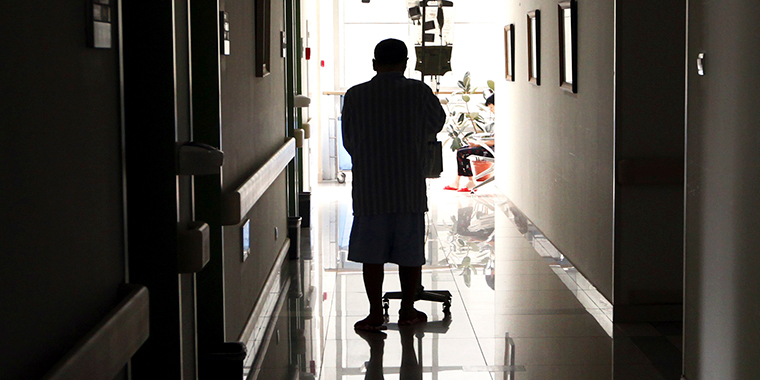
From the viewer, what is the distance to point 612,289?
4.61 meters

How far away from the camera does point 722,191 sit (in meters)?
2.87

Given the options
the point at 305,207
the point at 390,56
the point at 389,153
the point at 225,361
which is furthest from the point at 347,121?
the point at 305,207

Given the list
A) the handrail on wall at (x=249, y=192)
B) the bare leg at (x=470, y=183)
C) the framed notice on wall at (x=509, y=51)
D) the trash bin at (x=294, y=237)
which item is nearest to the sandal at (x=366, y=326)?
the handrail on wall at (x=249, y=192)

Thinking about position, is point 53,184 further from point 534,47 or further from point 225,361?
point 534,47

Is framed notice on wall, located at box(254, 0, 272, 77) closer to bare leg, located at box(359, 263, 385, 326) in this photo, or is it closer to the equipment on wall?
the equipment on wall

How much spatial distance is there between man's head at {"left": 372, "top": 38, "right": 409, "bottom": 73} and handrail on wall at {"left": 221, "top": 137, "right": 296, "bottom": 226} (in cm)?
86

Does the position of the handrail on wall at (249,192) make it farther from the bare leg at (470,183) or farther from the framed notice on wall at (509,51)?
the bare leg at (470,183)

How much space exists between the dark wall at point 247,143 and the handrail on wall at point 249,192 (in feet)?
0.21

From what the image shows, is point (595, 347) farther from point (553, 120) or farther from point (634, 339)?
point (553, 120)

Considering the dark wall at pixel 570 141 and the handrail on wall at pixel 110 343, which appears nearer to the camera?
the handrail on wall at pixel 110 343

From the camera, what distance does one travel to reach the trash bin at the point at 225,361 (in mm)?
3355

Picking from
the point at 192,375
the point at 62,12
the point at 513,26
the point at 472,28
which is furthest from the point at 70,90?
the point at 472,28

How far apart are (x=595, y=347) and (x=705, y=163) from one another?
1435 millimetres

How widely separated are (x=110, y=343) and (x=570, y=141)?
15.1 feet
